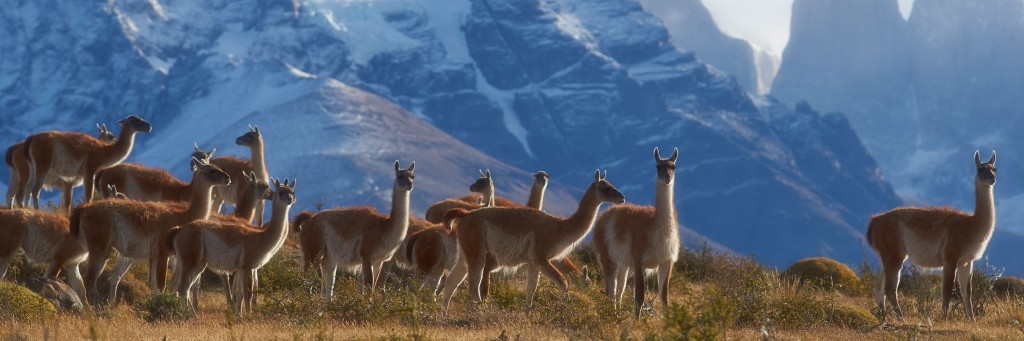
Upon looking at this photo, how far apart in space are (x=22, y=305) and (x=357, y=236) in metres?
4.43

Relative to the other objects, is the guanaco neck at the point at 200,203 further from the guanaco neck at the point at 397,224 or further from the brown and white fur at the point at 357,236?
the guanaco neck at the point at 397,224

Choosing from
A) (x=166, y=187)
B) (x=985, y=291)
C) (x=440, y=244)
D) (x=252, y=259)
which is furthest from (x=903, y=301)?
(x=166, y=187)

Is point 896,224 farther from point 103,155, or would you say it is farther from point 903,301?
point 103,155

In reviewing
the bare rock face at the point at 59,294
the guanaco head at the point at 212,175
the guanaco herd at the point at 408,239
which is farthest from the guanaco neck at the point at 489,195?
the bare rock face at the point at 59,294

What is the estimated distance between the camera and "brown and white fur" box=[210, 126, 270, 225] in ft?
74.3

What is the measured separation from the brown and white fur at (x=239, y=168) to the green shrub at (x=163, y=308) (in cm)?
729

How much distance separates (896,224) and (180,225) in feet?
28.7

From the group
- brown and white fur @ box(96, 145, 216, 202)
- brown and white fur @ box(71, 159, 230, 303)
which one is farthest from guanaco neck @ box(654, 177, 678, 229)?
brown and white fur @ box(96, 145, 216, 202)

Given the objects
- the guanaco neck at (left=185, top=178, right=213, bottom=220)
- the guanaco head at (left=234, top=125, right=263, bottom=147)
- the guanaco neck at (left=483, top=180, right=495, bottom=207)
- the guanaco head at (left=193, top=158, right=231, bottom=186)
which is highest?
the guanaco head at (left=234, top=125, right=263, bottom=147)

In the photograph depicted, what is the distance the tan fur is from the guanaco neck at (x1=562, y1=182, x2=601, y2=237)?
5624mm

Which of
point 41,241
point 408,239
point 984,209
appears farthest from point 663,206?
point 41,241

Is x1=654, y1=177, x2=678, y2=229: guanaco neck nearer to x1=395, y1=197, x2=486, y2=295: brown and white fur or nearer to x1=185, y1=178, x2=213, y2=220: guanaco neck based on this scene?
x1=395, y1=197, x2=486, y2=295: brown and white fur

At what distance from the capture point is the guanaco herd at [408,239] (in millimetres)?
16312

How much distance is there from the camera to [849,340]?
14.2 meters
